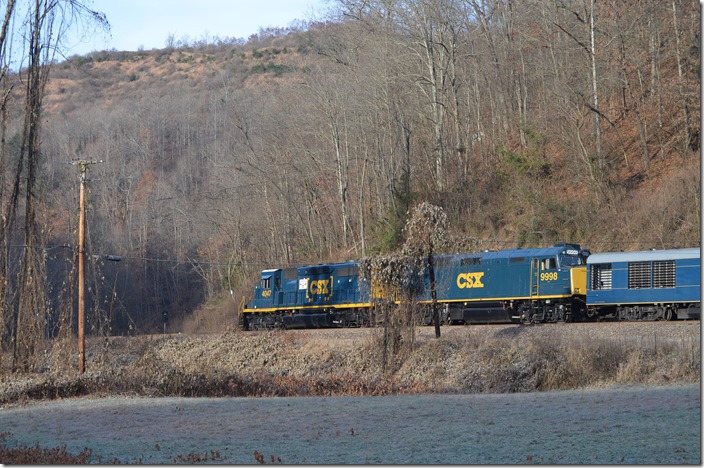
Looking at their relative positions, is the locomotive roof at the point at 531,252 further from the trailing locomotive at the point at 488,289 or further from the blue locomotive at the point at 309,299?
the blue locomotive at the point at 309,299

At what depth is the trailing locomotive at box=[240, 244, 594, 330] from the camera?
32.8 metres

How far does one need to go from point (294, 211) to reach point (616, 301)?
3712 centimetres

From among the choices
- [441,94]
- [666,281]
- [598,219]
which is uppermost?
[441,94]

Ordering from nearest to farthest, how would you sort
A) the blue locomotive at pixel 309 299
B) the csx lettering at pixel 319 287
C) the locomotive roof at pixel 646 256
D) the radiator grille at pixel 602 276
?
the locomotive roof at pixel 646 256 < the radiator grille at pixel 602 276 < the blue locomotive at pixel 309 299 < the csx lettering at pixel 319 287

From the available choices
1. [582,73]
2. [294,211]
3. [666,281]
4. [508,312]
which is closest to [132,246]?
[294,211]

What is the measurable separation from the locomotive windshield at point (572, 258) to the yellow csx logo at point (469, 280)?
11.3ft

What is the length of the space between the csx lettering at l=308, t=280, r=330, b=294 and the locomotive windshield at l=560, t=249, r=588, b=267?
11.6 meters

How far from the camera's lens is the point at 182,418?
57.7 ft

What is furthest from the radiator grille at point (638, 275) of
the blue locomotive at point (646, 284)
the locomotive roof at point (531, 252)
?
the locomotive roof at point (531, 252)

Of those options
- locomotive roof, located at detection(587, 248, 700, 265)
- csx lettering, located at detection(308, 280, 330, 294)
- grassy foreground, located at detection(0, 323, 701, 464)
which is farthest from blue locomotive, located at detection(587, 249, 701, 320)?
csx lettering, located at detection(308, 280, 330, 294)

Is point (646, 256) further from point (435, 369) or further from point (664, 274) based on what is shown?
point (435, 369)

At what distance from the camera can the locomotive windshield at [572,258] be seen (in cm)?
3309

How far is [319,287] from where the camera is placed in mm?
39812

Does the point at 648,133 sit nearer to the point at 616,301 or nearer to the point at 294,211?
the point at 616,301
